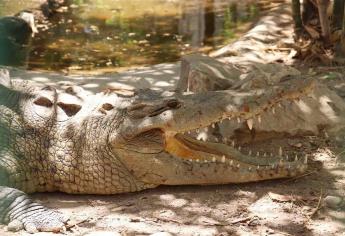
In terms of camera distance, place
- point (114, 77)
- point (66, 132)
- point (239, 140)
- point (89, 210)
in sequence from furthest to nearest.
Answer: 1. point (114, 77)
2. point (239, 140)
3. point (66, 132)
4. point (89, 210)

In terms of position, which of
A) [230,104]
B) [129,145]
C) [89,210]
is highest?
[230,104]

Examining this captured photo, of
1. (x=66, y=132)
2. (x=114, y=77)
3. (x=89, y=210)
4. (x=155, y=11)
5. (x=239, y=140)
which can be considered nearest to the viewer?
(x=89, y=210)

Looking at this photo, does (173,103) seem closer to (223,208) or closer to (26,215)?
(223,208)

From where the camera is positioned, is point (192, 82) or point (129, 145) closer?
point (129, 145)

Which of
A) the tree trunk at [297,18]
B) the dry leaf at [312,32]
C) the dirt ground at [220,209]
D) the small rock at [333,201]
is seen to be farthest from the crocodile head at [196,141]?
the tree trunk at [297,18]

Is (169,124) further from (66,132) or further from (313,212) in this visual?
(313,212)

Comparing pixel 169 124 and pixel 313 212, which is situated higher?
pixel 169 124

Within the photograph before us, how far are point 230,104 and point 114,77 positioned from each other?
2959 millimetres

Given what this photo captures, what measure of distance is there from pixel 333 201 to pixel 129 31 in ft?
23.8

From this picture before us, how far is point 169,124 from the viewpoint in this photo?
4.35m

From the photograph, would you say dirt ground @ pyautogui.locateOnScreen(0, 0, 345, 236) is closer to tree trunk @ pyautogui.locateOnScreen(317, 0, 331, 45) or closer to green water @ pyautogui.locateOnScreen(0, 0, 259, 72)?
tree trunk @ pyautogui.locateOnScreen(317, 0, 331, 45)

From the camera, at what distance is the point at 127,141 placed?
14.6 feet

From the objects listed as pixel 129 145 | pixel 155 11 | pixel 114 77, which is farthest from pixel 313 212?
pixel 155 11

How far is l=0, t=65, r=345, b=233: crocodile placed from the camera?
170 inches
